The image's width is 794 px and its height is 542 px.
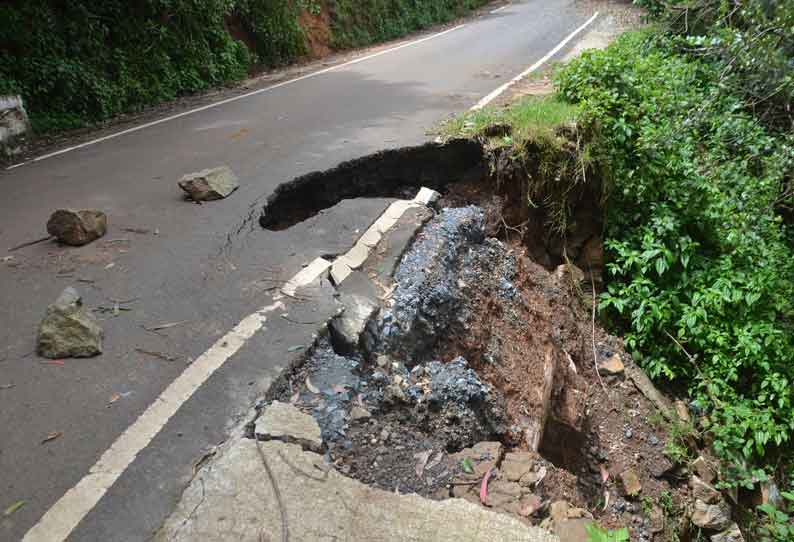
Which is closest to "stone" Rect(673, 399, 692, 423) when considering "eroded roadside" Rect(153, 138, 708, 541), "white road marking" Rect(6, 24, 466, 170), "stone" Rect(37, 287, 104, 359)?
"eroded roadside" Rect(153, 138, 708, 541)

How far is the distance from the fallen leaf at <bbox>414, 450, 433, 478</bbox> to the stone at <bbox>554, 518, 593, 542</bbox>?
675 millimetres

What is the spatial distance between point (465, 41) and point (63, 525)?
14.9 meters

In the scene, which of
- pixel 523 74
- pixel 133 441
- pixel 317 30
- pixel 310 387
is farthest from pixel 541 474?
pixel 317 30

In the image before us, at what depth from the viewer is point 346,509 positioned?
8.45 feet

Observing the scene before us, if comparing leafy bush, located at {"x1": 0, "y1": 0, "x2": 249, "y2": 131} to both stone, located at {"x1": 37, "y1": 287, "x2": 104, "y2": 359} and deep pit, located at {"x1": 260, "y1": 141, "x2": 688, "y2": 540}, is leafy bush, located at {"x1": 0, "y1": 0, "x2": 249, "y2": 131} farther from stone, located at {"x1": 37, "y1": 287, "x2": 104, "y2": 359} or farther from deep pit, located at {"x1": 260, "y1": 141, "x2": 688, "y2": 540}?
stone, located at {"x1": 37, "y1": 287, "x2": 104, "y2": 359}

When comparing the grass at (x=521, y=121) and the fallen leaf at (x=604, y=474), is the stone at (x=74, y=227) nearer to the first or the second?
the grass at (x=521, y=121)

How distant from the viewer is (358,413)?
327 centimetres

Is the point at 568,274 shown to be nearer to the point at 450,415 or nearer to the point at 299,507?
the point at 450,415

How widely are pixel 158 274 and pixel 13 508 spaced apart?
2143 mm

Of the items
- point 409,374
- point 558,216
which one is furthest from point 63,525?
point 558,216

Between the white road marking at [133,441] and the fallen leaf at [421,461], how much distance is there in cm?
129

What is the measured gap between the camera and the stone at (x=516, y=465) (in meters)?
3.01

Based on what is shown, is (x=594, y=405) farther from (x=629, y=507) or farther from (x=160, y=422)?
(x=160, y=422)

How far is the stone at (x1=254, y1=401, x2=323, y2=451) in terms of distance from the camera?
2.94 meters
